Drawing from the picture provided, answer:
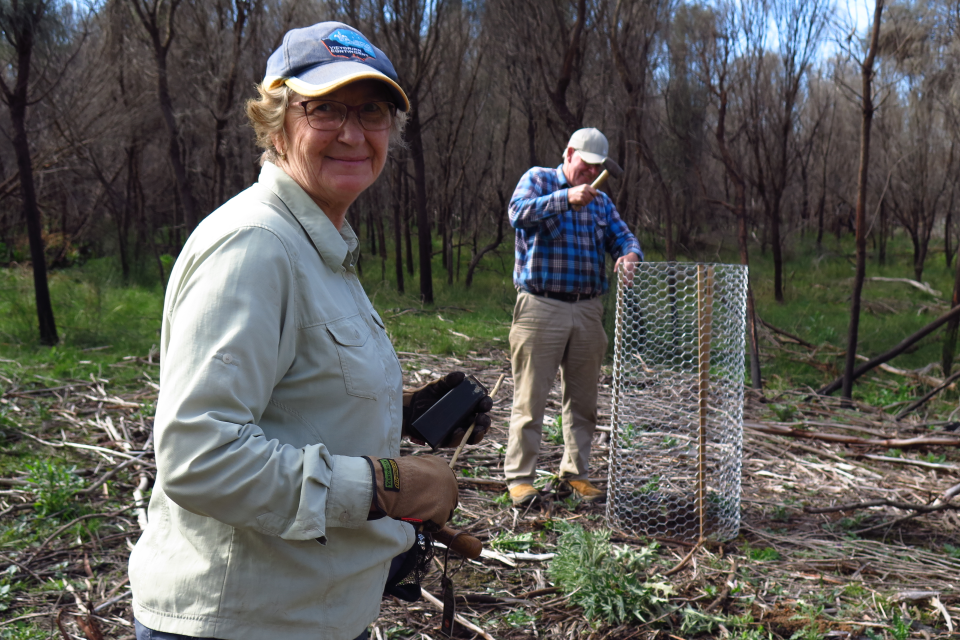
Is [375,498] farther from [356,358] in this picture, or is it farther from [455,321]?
[455,321]

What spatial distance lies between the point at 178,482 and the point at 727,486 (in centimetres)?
387

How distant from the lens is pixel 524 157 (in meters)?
18.5

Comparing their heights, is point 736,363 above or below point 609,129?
below

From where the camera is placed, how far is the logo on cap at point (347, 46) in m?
1.50

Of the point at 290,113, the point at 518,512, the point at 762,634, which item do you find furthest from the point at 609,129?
the point at 290,113

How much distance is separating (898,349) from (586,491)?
3732mm

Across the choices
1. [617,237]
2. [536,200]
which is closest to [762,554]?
[617,237]

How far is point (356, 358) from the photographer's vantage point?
147cm

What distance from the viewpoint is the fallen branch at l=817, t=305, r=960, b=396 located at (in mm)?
6262

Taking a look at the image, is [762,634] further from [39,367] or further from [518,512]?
[39,367]

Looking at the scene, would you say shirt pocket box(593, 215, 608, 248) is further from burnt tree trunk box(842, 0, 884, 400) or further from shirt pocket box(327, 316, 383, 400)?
shirt pocket box(327, 316, 383, 400)

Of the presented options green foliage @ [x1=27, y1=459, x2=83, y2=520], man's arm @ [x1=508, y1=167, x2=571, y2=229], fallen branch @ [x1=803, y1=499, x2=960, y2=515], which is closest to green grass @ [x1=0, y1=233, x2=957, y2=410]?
green foliage @ [x1=27, y1=459, x2=83, y2=520]

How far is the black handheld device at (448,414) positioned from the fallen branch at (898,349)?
547cm

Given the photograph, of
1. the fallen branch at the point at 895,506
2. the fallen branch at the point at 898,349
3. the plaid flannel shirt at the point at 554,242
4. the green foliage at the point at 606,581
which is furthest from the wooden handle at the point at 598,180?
the fallen branch at the point at 898,349
